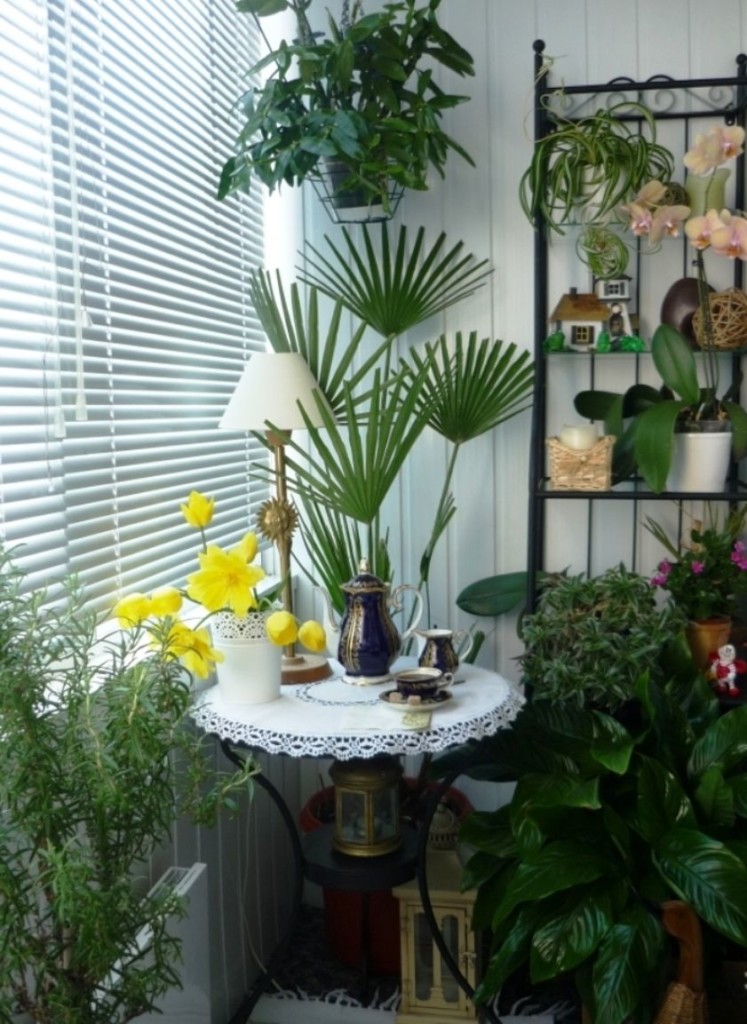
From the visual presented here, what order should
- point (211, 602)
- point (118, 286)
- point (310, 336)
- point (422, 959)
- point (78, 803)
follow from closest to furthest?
point (78, 803)
point (211, 602)
point (118, 286)
point (422, 959)
point (310, 336)

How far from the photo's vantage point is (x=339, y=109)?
2238 millimetres

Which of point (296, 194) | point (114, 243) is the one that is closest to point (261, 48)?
point (296, 194)

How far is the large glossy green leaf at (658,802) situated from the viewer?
75.7 inches

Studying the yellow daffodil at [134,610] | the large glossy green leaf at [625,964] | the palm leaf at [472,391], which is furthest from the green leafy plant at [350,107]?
the large glossy green leaf at [625,964]

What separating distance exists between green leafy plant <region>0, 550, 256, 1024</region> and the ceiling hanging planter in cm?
139

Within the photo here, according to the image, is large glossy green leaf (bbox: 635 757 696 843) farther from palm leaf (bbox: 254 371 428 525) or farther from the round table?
palm leaf (bbox: 254 371 428 525)

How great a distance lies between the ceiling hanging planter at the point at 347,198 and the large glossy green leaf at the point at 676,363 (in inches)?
26.9

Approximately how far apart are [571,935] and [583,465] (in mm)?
1015

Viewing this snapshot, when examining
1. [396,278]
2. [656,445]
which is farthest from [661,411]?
[396,278]

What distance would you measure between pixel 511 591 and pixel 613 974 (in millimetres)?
1055

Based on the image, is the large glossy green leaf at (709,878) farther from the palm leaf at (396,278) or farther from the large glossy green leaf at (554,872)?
the palm leaf at (396,278)

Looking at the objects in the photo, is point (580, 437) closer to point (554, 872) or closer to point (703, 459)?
point (703, 459)

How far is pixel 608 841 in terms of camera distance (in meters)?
2.00

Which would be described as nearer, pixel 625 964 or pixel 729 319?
pixel 625 964
